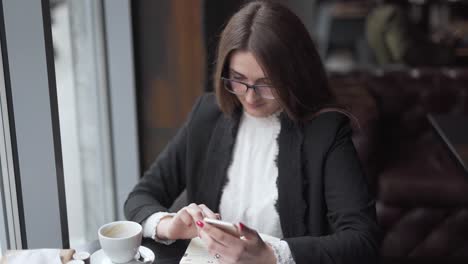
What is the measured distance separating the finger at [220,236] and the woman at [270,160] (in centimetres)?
7

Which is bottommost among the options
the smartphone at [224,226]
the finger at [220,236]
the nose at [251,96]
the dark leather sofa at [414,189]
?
the dark leather sofa at [414,189]

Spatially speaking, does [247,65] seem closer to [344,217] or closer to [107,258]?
[344,217]

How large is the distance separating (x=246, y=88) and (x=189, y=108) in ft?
4.01

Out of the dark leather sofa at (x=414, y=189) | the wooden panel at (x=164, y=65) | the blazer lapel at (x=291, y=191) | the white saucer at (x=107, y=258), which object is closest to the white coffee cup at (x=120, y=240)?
the white saucer at (x=107, y=258)

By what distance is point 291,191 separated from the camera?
1.33 m

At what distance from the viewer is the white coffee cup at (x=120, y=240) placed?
1.04 metres

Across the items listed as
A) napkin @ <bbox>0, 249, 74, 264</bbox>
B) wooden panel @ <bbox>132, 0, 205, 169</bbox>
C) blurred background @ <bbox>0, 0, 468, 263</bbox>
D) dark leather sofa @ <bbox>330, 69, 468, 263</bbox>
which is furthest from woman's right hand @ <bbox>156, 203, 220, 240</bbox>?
dark leather sofa @ <bbox>330, 69, 468, 263</bbox>

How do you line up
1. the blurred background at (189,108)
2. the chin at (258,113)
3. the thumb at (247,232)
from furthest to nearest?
the blurred background at (189,108), the chin at (258,113), the thumb at (247,232)

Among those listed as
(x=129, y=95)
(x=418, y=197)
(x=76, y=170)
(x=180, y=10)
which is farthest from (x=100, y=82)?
(x=418, y=197)

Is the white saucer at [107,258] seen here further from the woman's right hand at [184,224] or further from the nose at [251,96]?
the nose at [251,96]

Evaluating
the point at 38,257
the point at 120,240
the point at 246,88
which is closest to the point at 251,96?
the point at 246,88

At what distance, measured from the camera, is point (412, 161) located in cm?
264

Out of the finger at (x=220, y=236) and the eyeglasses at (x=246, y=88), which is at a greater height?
the eyeglasses at (x=246, y=88)

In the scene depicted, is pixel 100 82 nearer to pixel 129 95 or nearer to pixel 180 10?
pixel 129 95
